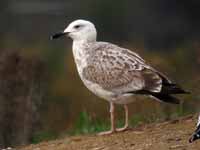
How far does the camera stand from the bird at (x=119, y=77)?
12.7 metres

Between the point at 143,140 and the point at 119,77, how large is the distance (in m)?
1.00

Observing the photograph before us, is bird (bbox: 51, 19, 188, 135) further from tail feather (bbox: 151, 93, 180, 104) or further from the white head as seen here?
the white head

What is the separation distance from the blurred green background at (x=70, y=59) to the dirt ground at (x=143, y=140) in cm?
124

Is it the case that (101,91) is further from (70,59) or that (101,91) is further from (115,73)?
(70,59)

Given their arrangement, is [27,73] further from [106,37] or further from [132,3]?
[132,3]

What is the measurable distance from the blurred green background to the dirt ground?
4.08 feet

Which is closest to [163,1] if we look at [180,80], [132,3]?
[132,3]

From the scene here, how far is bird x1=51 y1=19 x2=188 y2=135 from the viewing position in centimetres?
1273

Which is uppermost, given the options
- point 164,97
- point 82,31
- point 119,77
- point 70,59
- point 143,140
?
point 82,31

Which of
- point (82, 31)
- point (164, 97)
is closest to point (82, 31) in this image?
point (82, 31)

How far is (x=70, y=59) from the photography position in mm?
26047

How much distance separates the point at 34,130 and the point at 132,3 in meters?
24.9

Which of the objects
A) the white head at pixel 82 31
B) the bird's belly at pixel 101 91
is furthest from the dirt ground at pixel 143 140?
the white head at pixel 82 31

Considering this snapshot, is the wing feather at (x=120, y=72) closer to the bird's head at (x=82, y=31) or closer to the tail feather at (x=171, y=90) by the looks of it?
Answer: the tail feather at (x=171, y=90)
